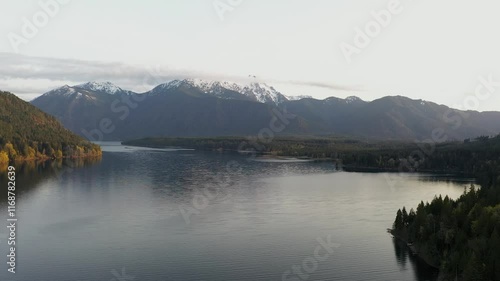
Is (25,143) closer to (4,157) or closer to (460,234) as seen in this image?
(4,157)

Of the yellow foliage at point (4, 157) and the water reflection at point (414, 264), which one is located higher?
the yellow foliage at point (4, 157)

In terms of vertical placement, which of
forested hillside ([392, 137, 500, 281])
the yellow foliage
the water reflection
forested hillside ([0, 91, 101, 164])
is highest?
forested hillside ([0, 91, 101, 164])

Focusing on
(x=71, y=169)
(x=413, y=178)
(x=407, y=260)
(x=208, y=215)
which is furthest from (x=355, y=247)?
(x=71, y=169)

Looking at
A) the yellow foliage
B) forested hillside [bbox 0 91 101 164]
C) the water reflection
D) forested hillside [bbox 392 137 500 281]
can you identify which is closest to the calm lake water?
the water reflection

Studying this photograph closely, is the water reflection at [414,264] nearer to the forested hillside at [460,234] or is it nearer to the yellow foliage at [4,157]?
the forested hillside at [460,234]

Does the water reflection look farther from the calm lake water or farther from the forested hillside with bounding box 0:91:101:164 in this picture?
the forested hillside with bounding box 0:91:101:164

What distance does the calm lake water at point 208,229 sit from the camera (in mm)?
56625

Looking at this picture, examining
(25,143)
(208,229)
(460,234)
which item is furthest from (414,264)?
(25,143)

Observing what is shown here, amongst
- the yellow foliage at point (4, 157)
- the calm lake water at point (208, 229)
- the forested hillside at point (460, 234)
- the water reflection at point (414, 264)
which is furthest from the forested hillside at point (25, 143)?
the forested hillside at point (460, 234)

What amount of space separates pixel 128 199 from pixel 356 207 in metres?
45.6

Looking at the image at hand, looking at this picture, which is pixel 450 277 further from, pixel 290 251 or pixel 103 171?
pixel 103 171

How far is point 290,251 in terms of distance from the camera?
63875 millimetres

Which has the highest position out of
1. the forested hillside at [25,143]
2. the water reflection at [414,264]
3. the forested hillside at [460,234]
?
the forested hillside at [25,143]

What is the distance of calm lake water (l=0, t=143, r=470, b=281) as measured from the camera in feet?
186
